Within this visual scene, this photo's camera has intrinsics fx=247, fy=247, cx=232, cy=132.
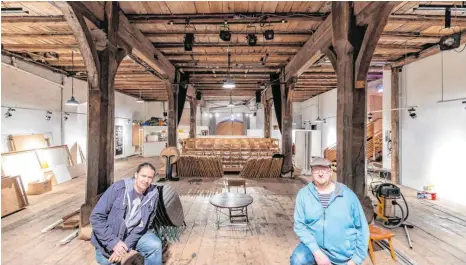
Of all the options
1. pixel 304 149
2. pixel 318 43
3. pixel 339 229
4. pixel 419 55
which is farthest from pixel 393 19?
pixel 304 149

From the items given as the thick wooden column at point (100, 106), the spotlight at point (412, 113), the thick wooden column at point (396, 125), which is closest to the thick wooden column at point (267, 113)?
the thick wooden column at point (396, 125)

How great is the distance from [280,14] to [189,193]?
16.9 ft

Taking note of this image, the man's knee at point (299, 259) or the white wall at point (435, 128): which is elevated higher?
the white wall at point (435, 128)

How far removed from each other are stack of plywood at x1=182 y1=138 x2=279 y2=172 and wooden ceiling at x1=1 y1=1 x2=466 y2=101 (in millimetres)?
3325

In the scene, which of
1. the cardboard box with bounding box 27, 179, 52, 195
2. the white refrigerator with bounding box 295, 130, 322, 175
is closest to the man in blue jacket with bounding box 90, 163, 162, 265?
the cardboard box with bounding box 27, 179, 52, 195

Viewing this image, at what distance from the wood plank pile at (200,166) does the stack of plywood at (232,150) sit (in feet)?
2.99

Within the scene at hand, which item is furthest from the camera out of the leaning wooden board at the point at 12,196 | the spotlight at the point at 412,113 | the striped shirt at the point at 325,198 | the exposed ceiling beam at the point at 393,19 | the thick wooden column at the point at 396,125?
the thick wooden column at the point at 396,125

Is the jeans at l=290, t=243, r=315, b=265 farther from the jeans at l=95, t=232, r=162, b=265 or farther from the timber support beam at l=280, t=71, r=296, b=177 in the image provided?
the timber support beam at l=280, t=71, r=296, b=177

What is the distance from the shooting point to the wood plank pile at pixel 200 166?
30.8ft

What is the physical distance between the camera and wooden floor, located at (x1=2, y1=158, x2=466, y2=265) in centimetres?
362

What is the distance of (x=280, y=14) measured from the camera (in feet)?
16.7

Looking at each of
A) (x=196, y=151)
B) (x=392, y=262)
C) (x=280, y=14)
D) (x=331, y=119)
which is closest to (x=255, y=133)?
(x=331, y=119)

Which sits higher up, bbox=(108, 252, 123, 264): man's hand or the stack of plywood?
the stack of plywood

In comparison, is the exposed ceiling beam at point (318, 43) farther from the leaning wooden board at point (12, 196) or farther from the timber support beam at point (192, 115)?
the leaning wooden board at point (12, 196)
